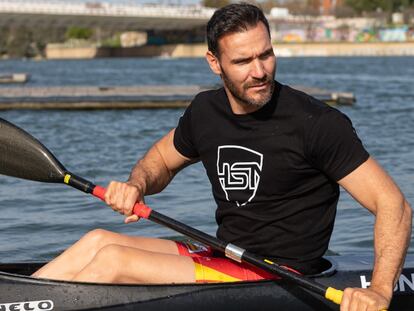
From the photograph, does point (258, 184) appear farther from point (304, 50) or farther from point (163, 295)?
point (304, 50)

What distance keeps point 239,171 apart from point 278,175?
18cm

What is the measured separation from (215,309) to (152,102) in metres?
18.8

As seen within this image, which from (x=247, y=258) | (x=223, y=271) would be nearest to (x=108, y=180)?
(x=223, y=271)

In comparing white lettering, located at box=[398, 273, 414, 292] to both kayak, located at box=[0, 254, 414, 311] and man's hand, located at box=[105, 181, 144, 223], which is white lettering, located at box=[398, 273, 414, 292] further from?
man's hand, located at box=[105, 181, 144, 223]

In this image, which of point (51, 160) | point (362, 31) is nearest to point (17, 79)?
point (51, 160)

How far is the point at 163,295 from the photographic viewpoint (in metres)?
4.65

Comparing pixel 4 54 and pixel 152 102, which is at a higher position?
pixel 152 102

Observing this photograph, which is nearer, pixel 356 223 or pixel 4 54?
pixel 356 223

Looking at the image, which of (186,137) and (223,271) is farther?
(186,137)

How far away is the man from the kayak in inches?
2.8

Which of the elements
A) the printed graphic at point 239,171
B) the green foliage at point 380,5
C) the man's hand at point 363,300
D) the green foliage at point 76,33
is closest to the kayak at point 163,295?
the printed graphic at point 239,171

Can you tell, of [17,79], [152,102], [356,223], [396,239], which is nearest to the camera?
[396,239]

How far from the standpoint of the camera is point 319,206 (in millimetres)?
4723

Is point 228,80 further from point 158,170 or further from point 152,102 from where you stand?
point 152,102
